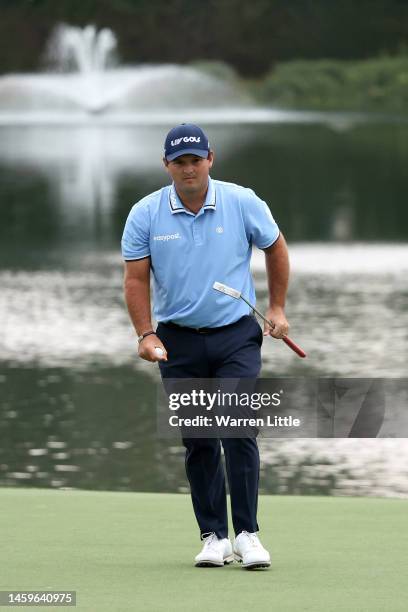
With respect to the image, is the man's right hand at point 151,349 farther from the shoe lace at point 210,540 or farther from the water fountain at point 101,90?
the water fountain at point 101,90

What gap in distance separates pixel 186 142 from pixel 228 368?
0.64 m

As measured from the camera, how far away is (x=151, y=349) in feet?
16.2

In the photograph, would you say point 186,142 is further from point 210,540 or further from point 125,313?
point 125,313

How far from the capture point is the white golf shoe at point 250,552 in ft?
16.4

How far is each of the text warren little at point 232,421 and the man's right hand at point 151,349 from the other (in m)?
0.20

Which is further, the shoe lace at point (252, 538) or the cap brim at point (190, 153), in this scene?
the shoe lace at point (252, 538)

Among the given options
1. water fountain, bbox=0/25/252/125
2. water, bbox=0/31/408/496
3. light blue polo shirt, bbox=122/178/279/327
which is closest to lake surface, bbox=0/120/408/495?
water, bbox=0/31/408/496

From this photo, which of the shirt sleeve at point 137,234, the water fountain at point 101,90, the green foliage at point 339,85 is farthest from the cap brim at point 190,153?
the green foliage at point 339,85

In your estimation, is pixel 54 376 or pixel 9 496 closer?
pixel 9 496

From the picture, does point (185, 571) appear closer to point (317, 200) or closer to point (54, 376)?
point (54, 376)

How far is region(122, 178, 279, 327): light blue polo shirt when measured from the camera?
16.1ft

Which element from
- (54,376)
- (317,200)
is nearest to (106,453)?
(54,376)

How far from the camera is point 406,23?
57375 millimetres

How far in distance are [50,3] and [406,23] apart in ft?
37.3
